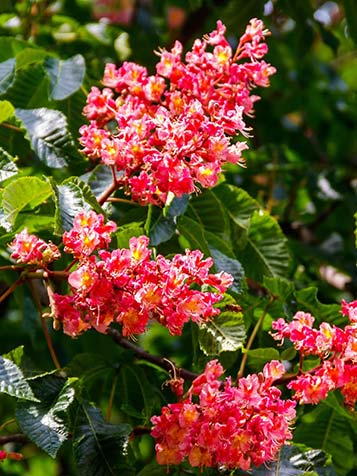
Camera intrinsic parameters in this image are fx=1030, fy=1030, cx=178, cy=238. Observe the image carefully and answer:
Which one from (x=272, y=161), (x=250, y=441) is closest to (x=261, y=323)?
(x=250, y=441)

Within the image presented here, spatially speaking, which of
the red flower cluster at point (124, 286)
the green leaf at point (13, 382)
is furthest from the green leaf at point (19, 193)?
the green leaf at point (13, 382)

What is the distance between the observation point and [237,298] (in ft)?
6.67

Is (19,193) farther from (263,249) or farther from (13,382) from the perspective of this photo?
(263,249)

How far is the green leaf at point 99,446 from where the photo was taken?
1.69 metres

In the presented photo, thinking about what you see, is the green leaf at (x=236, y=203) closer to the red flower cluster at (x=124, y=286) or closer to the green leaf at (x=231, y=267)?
the green leaf at (x=231, y=267)

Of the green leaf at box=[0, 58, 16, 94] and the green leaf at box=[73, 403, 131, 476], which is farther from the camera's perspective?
the green leaf at box=[0, 58, 16, 94]

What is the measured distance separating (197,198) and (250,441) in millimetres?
614

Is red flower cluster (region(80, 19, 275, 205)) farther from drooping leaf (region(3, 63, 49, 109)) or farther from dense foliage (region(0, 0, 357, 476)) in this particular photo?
drooping leaf (region(3, 63, 49, 109))

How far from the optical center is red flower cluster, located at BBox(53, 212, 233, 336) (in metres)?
1.53

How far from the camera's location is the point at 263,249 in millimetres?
2205

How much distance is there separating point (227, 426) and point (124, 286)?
27 centimetres

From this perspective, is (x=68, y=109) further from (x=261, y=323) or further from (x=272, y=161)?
(x=272, y=161)

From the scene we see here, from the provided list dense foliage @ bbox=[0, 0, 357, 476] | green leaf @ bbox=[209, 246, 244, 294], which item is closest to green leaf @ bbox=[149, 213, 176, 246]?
dense foliage @ bbox=[0, 0, 357, 476]

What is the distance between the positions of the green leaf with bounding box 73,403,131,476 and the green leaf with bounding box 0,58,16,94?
27.6 inches
